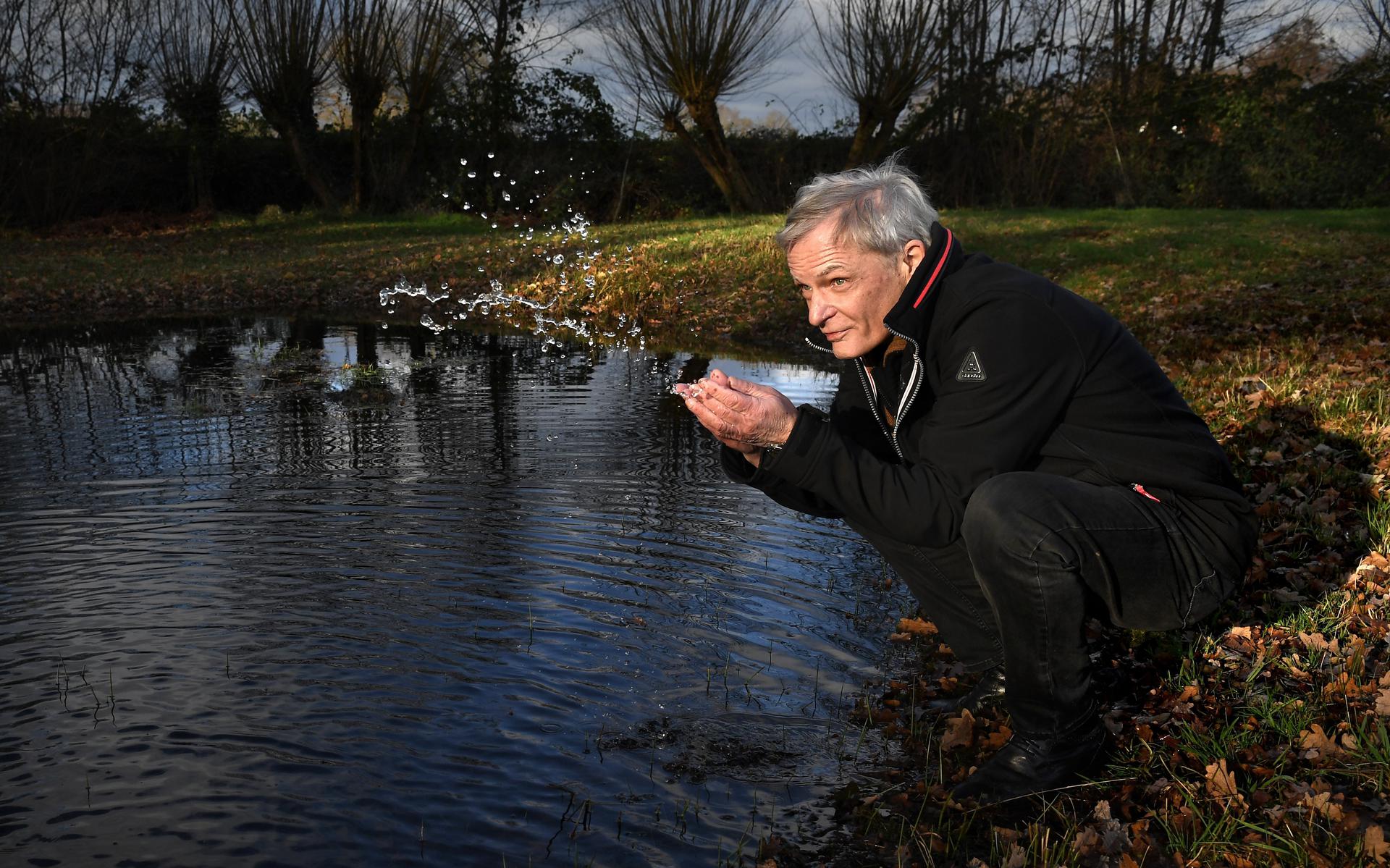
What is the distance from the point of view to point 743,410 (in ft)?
9.95

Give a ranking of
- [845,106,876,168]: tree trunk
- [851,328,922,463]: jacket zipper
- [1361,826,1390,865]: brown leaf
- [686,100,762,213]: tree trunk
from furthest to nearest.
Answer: [686,100,762,213]: tree trunk → [845,106,876,168]: tree trunk → [851,328,922,463]: jacket zipper → [1361,826,1390,865]: brown leaf

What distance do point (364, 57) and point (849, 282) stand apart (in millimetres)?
27548

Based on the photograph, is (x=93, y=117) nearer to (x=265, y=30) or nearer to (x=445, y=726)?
(x=265, y=30)

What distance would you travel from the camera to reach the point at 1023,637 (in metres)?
2.95

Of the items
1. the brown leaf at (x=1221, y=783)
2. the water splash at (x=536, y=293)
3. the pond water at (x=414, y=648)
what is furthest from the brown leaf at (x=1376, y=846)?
the water splash at (x=536, y=293)

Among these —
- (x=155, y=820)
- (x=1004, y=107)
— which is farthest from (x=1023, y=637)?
(x=1004, y=107)

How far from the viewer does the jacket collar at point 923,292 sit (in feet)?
10.0

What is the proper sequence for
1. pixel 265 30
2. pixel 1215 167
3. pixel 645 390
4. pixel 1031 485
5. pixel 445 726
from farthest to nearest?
pixel 265 30 → pixel 1215 167 → pixel 645 390 → pixel 445 726 → pixel 1031 485

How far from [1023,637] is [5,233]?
25764 millimetres

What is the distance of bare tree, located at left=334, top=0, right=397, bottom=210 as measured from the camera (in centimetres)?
2742

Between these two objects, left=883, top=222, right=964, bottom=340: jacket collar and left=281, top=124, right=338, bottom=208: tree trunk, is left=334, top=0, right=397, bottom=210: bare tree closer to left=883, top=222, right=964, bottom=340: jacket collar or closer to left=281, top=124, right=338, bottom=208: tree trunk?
left=281, top=124, right=338, bottom=208: tree trunk

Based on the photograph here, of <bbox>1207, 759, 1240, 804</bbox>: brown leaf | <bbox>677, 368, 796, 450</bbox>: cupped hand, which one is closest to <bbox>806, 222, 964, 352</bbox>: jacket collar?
<bbox>677, 368, 796, 450</bbox>: cupped hand

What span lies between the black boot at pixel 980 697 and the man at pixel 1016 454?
513mm

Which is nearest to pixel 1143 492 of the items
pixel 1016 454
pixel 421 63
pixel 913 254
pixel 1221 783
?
pixel 1016 454
